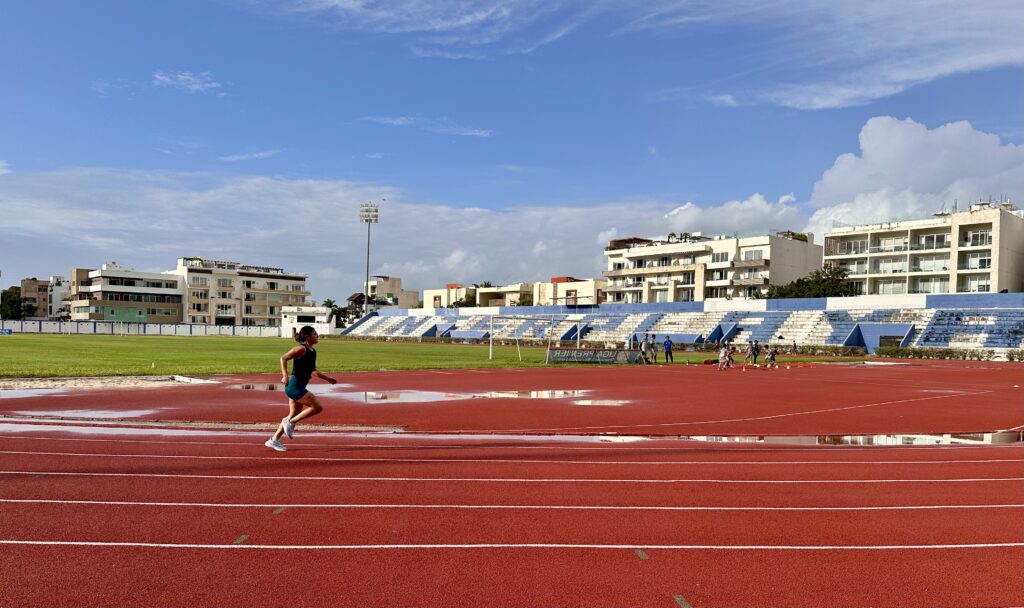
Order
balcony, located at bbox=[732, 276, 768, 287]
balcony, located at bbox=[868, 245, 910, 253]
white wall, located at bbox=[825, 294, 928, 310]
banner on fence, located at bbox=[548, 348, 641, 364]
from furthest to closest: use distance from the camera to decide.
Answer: balcony, located at bbox=[732, 276, 768, 287] → balcony, located at bbox=[868, 245, 910, 253] → white wall, located at bbox=[825, 294, 928, 310] → banner on fence, located at bbox=[548, 348, 641, 364]

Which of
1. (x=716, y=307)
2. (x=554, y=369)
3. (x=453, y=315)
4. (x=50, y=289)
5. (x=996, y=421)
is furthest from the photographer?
(x=50, y=289)

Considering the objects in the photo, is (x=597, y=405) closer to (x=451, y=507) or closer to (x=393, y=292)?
(x=451, y=507)

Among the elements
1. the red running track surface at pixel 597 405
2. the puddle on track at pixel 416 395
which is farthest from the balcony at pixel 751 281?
the puddle on track at pixel 416 395

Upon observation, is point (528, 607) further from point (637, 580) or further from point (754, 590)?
point (754, 590)

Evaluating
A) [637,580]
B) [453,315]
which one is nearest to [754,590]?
[637,580]

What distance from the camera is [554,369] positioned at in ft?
113

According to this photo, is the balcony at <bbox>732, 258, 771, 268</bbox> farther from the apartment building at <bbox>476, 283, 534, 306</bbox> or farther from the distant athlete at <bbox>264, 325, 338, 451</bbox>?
the distant athlete at <bbox>264, 325, 338, 451</bbox>

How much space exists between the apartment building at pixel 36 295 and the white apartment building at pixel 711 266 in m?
117

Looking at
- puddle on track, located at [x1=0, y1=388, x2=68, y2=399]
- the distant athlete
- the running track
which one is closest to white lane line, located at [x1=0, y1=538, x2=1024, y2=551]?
the running track

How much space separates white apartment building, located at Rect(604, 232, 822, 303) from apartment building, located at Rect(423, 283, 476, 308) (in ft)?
119

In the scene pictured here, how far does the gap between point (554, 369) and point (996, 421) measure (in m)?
20.5

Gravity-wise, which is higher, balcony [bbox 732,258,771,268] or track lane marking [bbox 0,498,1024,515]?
balcony [bbox 732,258,771,268]

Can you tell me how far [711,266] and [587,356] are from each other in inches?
1874

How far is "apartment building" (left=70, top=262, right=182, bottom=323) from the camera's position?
371ft
